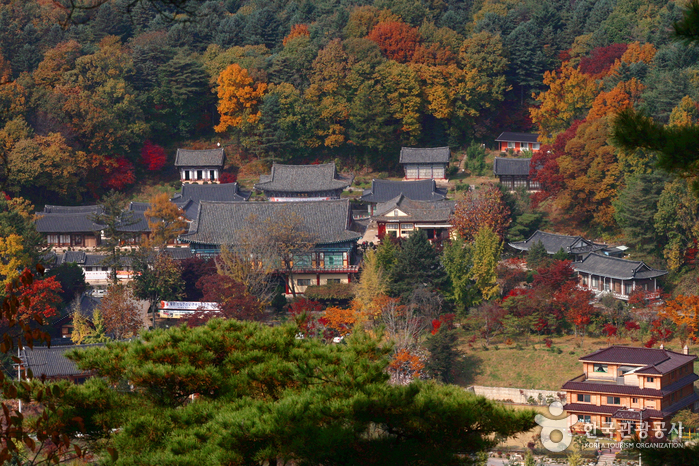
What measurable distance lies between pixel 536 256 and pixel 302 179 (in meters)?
14.3

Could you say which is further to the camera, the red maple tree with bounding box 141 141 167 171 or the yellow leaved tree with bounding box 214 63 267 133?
the yellow leaved tree with bounding box 214 63 267 133

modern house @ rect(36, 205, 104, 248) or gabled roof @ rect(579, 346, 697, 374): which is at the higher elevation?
modern house @ rect(36, 205, 104, 248)

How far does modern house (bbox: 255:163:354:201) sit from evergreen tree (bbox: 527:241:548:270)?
485 inches

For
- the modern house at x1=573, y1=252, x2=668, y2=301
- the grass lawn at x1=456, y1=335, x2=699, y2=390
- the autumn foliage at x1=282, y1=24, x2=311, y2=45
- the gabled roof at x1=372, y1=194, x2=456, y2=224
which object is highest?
the autumn foliage at x1=282, y1=24, x2=311, y2=45

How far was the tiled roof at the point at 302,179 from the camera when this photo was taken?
41.1 metres

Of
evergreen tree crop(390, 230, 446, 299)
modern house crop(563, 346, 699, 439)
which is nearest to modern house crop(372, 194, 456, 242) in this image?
evergreen tree crop(390, 230, 446, 299)

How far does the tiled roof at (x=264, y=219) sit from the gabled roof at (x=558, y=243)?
6.46 m

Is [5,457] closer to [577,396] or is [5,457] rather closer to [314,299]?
[577,396]

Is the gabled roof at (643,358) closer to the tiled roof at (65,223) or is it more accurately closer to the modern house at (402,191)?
the modern house at (402,191)

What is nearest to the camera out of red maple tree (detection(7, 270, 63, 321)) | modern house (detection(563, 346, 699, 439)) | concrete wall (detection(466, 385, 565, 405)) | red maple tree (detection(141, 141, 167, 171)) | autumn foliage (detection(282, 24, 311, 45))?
modern house (detection(563, 346, 699, 439))

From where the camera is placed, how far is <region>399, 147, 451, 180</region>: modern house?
4419 centimetres

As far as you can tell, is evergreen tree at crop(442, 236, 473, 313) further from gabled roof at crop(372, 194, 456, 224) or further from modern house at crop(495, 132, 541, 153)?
modern house at crop(495, 132, 541, 153)

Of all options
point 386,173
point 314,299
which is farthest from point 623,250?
point 386,173

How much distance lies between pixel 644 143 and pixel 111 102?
40.7 meters
